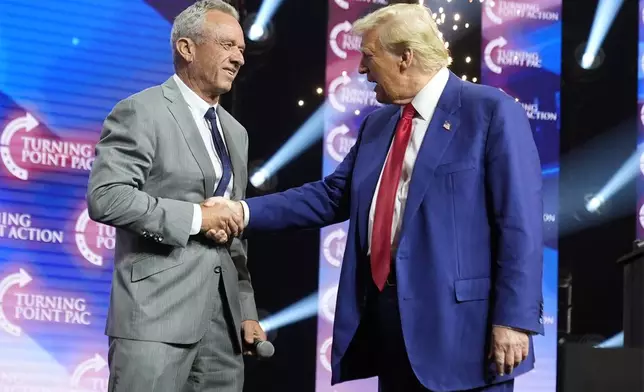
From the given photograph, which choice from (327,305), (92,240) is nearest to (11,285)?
(92,240)

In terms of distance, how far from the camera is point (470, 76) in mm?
5270

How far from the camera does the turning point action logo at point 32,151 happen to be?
4434 mm

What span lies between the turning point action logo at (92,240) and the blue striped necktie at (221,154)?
1.89 meters

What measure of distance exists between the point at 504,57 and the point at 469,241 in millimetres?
3145

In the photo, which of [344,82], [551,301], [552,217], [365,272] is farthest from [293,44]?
[365,272]

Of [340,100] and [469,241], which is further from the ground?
[340,100]

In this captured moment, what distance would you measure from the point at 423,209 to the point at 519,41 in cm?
318

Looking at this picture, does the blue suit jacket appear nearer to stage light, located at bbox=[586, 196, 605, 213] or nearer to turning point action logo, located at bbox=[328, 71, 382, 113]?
turning point action logo, located at bbox=[328, 71, 382, 113]

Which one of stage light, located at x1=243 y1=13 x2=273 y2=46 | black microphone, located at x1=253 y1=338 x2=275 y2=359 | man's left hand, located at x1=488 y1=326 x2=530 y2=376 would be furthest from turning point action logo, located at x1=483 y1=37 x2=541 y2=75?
man's left hand, located at x1=488 y1=326 x2=530 y2=376

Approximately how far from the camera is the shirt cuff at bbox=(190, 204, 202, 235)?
2600mm

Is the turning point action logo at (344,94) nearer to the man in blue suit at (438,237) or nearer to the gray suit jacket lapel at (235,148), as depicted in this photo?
the gray suit jacket lapel at (235,148)

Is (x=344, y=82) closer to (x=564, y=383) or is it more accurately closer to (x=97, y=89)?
(x=97, y=89)

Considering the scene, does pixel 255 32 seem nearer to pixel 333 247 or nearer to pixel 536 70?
pixel 333 247

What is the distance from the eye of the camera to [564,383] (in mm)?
2973
